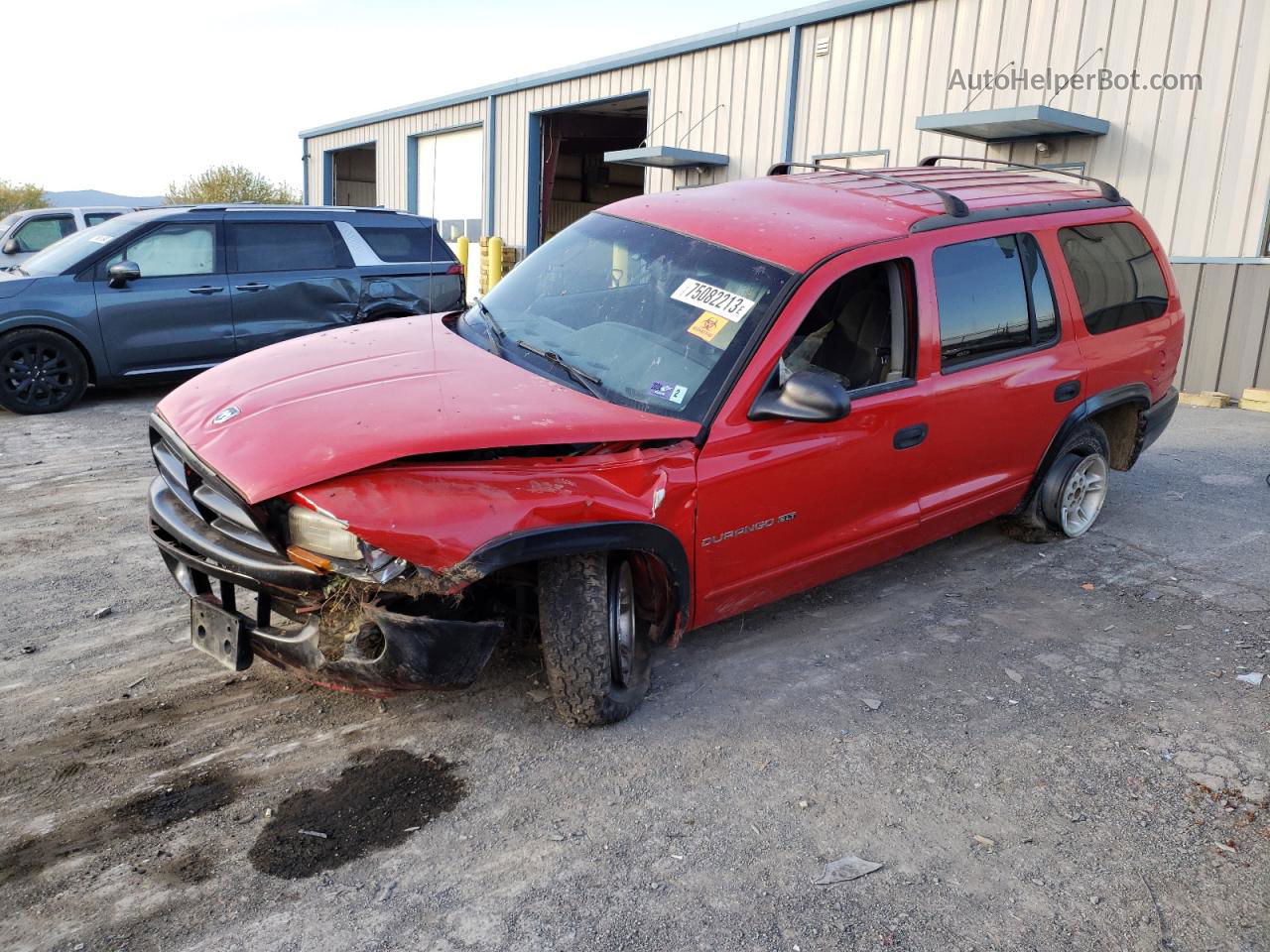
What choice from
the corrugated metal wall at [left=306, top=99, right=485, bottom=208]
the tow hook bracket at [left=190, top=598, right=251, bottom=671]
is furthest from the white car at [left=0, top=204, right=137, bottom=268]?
the tow hook bracket at [left=190, top=598, right=251, bottom=671]

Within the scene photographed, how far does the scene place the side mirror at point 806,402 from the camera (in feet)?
11.1

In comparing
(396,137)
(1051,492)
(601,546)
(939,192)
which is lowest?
(1051,492)

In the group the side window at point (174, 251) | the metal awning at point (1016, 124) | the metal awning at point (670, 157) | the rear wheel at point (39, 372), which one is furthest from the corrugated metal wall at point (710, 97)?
the rear wheel at point (39, 372)

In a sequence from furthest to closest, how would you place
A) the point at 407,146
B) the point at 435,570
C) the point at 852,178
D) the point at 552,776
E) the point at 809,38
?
1. the point at 407,146
2. the point at 809,38
3. the point at 852,178
4. the point at 552,776
5. the point at 435,570

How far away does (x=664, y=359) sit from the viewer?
361 centimetres

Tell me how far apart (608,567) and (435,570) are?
27.3 inches

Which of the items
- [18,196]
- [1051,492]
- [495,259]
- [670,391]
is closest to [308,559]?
[670,391]

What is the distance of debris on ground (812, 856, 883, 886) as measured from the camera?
2691 mm

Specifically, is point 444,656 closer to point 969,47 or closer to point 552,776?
point 552,776

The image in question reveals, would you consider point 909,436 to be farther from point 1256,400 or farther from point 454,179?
point 454,179

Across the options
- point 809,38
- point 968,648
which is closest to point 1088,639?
point 968,648

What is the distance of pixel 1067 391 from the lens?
489 cm

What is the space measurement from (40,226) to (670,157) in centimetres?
928

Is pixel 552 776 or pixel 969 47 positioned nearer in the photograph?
pixel 552 776
